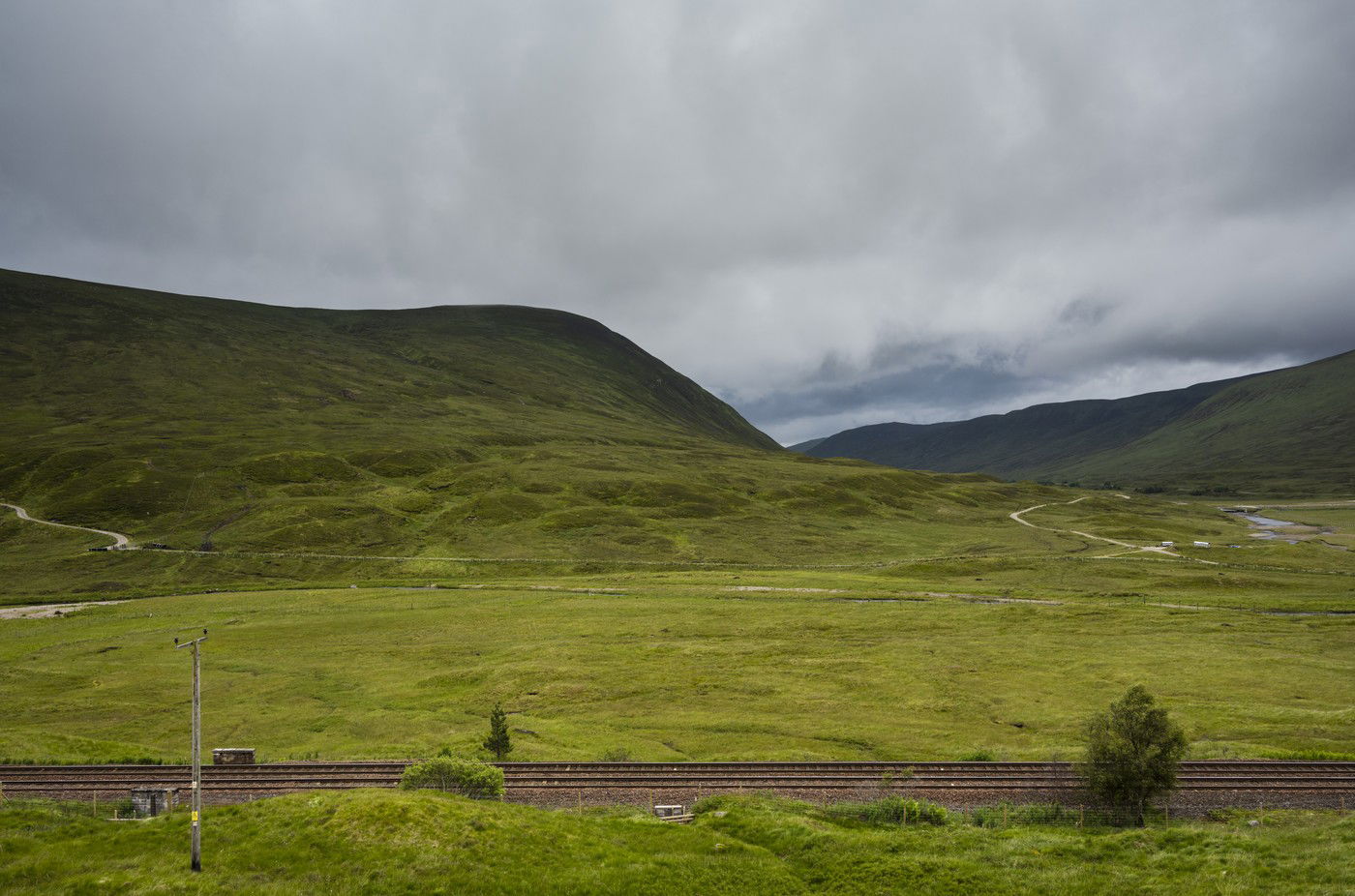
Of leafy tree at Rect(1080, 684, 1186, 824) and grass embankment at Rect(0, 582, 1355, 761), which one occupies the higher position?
leafy tree at Rect(1080, 684, 1186, 824)

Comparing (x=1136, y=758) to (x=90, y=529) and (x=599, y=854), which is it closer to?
(x=599, y=854)

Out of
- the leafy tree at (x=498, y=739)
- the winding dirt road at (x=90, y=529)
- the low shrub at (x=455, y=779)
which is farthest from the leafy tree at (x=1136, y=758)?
the winding dirt road at (x=90, y=529)

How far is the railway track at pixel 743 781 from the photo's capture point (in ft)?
127

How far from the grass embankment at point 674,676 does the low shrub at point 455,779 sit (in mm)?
10977

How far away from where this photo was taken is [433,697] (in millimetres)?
63219

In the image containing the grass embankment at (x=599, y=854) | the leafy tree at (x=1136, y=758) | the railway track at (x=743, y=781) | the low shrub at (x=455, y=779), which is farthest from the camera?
the railway track at (x=743, y=781)

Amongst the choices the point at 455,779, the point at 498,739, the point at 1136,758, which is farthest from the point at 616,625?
the point at 1136,758

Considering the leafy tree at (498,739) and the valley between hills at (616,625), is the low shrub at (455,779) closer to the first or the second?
the leafy tree at (498,739)

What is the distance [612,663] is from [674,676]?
8.69m

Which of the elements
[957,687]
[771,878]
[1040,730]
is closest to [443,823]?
[771,878]

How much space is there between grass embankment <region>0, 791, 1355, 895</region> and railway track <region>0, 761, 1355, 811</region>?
19.5 ft

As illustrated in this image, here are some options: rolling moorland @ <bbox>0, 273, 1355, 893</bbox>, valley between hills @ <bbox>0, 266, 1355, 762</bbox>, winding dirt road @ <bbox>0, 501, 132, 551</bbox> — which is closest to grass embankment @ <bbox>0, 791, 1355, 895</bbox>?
rolling moorland @ <bbox>0, 273, 1355, 893</bbox>

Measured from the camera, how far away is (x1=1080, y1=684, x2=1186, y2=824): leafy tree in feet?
120

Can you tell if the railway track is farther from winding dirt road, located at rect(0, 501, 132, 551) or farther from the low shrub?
winding dirt road, located at rect(0, 501, 132, 551)
